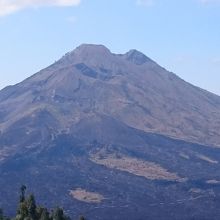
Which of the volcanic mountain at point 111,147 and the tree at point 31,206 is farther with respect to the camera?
the volcanic mountain at point 111,147

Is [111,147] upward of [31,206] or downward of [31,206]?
downward

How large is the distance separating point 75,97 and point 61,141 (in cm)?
3944

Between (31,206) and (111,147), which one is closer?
(31,206)

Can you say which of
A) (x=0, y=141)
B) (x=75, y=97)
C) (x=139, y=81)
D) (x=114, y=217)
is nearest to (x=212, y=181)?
(x=114, y=217)

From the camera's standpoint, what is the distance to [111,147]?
138m

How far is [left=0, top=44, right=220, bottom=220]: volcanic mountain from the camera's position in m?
105

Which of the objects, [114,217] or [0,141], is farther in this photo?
[0,141]

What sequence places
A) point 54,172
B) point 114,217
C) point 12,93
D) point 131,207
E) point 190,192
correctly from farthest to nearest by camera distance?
point 12,93 → point 54,172 → point 190,192 → point 131,207 → point 114,217

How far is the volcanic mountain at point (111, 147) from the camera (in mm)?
105312

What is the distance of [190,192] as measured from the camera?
113062mm

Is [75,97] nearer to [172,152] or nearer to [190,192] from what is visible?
[172,152]

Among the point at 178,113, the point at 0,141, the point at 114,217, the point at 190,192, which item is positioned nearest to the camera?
the point at 114,217

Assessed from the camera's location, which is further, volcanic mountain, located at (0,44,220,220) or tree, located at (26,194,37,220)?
volcanic mountain, located at (0,44,220,220)

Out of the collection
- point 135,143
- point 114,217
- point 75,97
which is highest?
point 75,97
